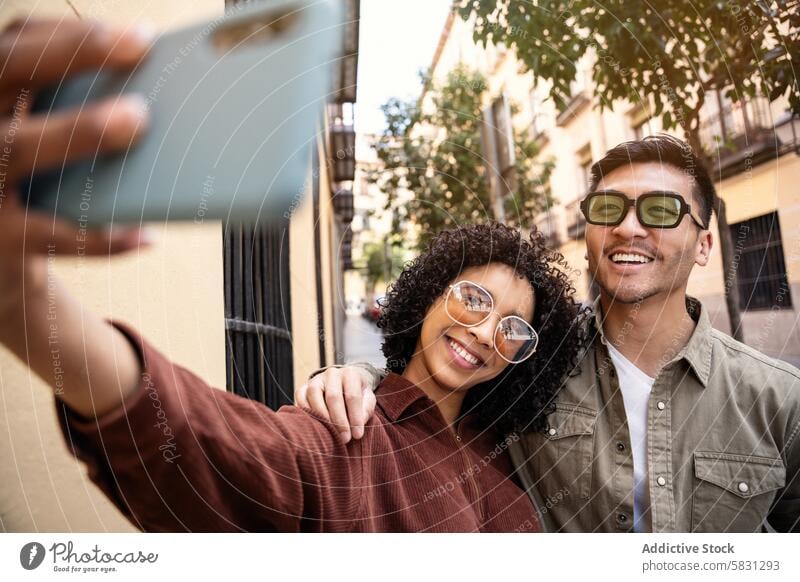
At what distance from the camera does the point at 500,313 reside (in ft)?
2.57

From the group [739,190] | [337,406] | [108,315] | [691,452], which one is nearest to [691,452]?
[691,452]

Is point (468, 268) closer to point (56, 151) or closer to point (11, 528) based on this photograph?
point (56, 151)

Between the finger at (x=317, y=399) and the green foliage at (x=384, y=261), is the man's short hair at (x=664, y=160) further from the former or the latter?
the finger at (x=317, y=399)

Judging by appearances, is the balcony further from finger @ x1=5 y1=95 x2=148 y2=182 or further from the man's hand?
finger @ x1=5 y1=95 x2=148 y2=182

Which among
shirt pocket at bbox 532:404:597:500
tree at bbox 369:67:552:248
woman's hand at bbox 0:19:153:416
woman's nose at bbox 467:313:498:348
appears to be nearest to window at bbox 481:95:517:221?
tree at bbox 369:67:552:248

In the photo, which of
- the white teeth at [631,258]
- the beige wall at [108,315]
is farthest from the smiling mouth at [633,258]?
the beige wall at [108,315]

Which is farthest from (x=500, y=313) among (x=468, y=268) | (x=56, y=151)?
(x=56, y=151)

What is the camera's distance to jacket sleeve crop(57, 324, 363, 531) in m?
0.51

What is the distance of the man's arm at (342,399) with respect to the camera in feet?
2.15

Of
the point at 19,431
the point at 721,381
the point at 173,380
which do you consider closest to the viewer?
the point at 173,380

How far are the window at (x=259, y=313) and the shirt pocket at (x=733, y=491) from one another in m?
0.61

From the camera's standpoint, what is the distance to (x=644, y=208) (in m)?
0.80

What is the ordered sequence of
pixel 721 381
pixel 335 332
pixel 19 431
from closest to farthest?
1. pixel 19 431
2. pixel 721 381
3. pixel 335 332
